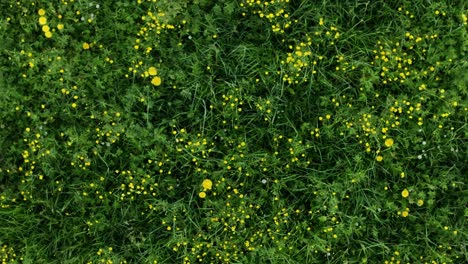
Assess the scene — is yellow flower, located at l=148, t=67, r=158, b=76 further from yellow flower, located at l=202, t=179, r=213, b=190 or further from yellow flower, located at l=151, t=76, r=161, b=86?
yellow flower, located at l=202, t=179, r=213, b=190

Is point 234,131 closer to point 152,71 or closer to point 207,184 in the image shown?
point 207,184

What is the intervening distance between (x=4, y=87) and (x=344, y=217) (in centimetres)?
253

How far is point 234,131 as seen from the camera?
3.38 m

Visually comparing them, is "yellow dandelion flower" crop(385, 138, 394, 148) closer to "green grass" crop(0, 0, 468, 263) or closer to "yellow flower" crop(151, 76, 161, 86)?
"green grass" crop(0, 0, 468, 263)

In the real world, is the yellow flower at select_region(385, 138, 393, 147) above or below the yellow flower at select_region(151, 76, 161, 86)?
below

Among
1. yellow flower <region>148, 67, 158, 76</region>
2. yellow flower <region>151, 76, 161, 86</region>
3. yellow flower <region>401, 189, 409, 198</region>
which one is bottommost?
yellow flower <region>401, 189, 409, 198</region>

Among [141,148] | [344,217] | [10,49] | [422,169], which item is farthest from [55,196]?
[422,169]

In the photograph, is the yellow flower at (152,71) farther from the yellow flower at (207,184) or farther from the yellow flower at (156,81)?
the yellow flower at (207,184)

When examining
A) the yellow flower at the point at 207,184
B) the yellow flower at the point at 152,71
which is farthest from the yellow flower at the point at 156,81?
the yellow flower at the point at 207,184

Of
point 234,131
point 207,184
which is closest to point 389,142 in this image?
point 234,131

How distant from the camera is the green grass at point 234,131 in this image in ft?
10.9

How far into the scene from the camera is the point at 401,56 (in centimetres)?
334

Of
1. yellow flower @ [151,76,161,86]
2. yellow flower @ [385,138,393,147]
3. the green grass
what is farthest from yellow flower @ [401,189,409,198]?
yellow flower @ [151,76,161,86]

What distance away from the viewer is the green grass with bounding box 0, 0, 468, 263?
10.9 ft
